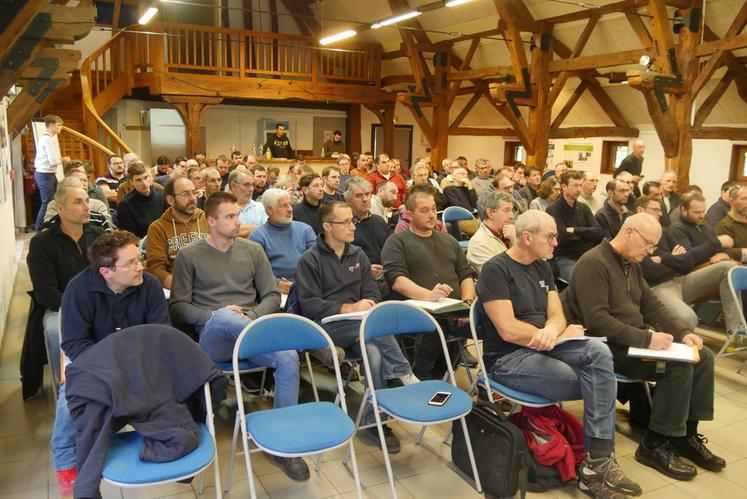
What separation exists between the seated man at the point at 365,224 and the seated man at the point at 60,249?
1.87 meters

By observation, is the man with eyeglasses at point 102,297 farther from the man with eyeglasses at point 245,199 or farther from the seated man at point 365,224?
the man with eyeglasses at point 245,199

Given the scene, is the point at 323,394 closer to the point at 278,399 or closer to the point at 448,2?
the point at 278,399

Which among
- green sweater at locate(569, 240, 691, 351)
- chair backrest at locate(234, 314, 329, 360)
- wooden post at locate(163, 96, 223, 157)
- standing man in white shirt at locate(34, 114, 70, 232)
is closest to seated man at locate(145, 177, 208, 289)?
chair backrest at locate(234, 314, 329, 360)

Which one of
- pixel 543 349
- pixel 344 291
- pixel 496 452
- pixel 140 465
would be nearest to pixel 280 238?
pixel 344 291

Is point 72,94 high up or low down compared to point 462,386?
up

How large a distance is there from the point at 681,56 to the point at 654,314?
6.04 m

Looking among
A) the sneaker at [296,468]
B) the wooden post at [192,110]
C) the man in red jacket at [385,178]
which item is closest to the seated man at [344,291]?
the sneaker at [296,468]

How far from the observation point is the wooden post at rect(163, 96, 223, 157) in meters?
12.2

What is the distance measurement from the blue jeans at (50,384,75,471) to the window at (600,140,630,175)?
12002 millimetres

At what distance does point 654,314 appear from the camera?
351 centimetres

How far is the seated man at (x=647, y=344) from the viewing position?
317 centimetres

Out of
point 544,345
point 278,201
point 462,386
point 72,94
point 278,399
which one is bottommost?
point 462,386

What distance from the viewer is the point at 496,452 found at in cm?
290

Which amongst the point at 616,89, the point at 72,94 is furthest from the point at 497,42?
the point at 72,94
